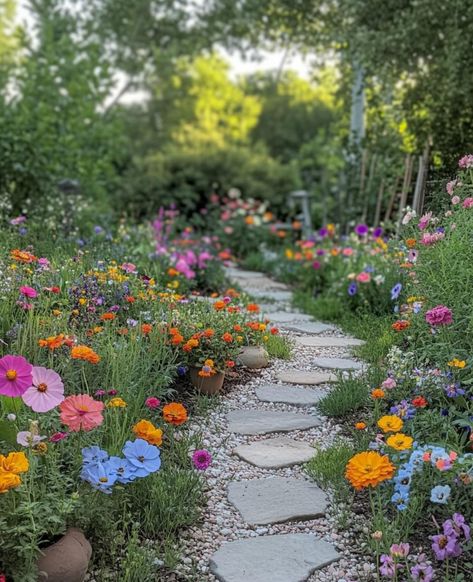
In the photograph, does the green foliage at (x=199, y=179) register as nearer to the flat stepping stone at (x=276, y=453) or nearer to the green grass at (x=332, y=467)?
the flat stepping stone at (x=276, y=453)

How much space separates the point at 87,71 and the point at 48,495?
8.57m

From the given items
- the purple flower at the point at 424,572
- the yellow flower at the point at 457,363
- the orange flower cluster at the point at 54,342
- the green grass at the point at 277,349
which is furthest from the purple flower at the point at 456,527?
the green grass at the point at 277,349

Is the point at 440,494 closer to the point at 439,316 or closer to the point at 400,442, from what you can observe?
the point at 400,442

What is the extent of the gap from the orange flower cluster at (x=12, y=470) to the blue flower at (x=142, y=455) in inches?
15.0

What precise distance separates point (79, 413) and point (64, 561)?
1.37ft

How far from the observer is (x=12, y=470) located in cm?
188

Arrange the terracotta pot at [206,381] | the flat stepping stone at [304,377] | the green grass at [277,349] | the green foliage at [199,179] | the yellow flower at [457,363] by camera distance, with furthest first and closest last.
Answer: the green foliage at [199,179] → the green grass at [277,349] → the flat stepping stone at [304,377] → the terracotta pot at [206,381] → the yellow flower at [457,363]

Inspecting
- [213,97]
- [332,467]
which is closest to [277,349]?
[332,467]

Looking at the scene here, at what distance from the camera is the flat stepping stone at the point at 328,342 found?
443 centimetres

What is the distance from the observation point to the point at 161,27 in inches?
627

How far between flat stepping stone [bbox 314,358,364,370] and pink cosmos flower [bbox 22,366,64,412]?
6.64 ft

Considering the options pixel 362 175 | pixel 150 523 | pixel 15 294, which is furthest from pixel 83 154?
pixel 150 523

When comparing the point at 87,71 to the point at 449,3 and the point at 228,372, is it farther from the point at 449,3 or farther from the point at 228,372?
the point at 228,372

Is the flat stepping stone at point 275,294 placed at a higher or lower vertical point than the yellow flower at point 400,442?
lower
